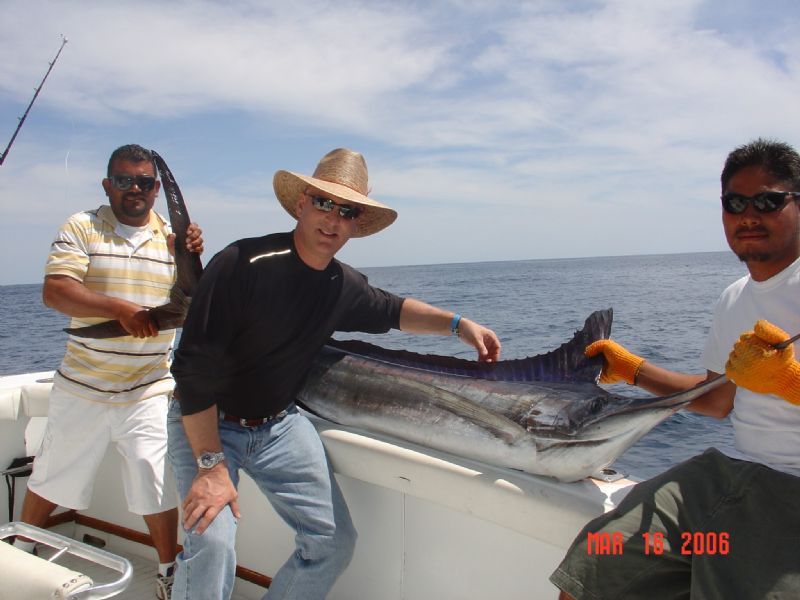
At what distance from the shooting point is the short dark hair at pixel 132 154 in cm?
268

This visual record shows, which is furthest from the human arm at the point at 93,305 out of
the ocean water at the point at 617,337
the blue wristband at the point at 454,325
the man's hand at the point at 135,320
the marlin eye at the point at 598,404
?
the ocean water at the point at 617,337

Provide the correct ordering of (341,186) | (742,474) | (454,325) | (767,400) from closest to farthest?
(742,474)
(767,400)
(341,186)
(454,325)

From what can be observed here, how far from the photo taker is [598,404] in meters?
1.91

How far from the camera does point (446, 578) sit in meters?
1.98

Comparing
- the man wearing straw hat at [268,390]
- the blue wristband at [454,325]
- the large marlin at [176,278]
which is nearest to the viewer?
the man wearing straw hat at [268,390]

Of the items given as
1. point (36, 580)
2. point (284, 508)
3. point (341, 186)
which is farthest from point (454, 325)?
point (36, 580)

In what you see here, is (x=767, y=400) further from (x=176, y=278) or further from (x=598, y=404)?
(x=176, y=278)

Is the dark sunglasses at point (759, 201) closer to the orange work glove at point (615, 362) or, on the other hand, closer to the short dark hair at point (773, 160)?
the short dark hair at point (773, 160)

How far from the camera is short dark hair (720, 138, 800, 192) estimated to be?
168cm

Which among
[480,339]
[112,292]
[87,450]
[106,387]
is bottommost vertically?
[87,450]

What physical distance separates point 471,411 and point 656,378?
62 cm

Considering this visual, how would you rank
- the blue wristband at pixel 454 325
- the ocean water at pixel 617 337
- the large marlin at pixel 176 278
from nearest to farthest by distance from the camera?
1. the large marlin at pixel 176 278
2. the blue wristband at pixel 454 325
3. the ocean water at pixel 617 337

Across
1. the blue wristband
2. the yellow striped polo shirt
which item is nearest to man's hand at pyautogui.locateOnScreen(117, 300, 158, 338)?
the yellow striped polo shirt

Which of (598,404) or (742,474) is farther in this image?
(598,404)
